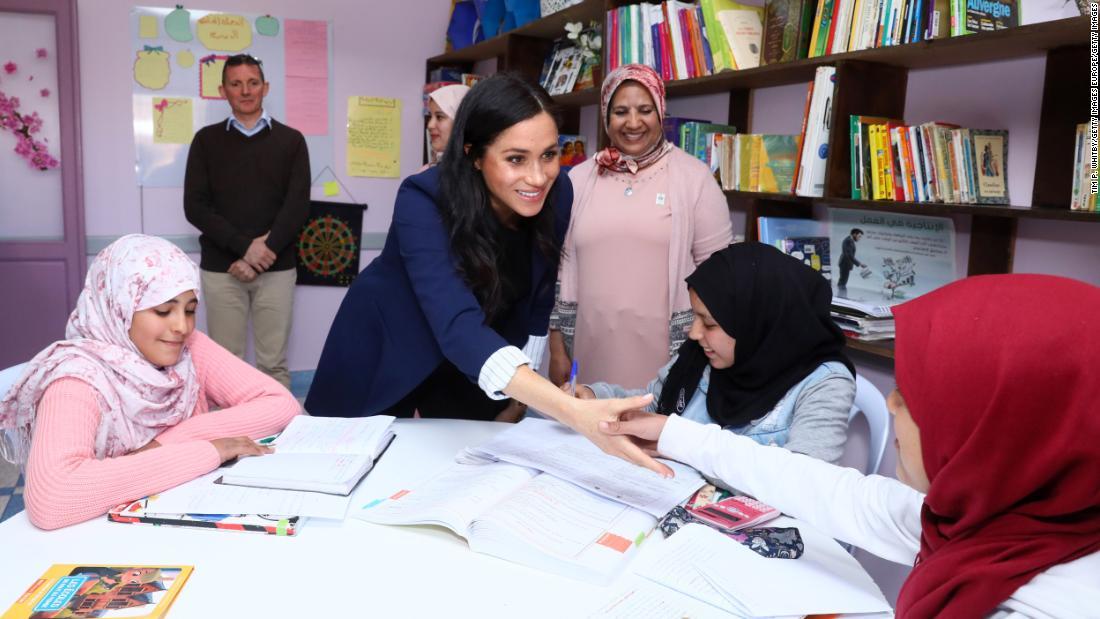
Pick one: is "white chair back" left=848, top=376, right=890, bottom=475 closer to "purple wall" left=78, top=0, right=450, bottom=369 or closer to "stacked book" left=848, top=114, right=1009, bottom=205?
"stacked book" left=848, top=114, right=1009, bottom=205

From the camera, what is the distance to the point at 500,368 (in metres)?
1.50

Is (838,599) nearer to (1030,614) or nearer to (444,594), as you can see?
(1030,614)

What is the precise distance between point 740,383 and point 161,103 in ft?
12.8

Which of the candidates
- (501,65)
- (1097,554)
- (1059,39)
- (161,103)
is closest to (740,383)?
(1097,554)

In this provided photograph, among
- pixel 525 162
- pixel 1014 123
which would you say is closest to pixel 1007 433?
pixel 525 162

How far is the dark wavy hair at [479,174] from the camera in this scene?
166 cm

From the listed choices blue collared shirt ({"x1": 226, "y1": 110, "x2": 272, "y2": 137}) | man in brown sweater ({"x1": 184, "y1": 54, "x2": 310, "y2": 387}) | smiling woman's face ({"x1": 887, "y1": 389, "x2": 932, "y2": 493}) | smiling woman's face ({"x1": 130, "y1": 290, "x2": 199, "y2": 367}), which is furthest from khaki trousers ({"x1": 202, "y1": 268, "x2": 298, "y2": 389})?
smiling woman's face ({"x1": 887, "y1": 389, "x2": 932, "y2": 493})

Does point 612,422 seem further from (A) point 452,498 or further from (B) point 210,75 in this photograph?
(B) point 210,75

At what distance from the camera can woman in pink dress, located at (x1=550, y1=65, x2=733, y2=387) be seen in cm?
259

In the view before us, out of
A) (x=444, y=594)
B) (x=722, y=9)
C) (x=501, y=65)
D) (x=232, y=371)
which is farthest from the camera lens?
(x=501, y=65)

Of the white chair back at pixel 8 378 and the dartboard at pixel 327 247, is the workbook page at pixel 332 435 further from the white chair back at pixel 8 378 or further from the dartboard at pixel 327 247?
the dartboard at pixel 327 247

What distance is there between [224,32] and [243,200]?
1.07m

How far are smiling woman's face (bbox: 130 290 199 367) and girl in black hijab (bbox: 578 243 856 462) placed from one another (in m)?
0.89

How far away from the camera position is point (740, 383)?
1730 mm
